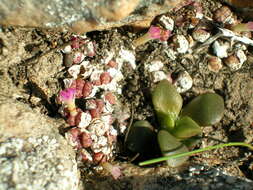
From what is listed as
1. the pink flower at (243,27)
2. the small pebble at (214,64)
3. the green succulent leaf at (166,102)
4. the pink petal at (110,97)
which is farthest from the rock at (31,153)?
the pink flower at (243,27)

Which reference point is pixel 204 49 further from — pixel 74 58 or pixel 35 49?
pixel 35 49

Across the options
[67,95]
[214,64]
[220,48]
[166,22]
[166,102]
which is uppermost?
[166,22]

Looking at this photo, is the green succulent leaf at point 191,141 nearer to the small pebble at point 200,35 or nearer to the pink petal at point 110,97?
the pink petal at point 110,97

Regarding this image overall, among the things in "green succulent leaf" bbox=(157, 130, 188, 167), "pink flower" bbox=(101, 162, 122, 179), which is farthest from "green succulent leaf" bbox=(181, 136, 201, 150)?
"pink flower" bbox=(101, 162, 122, 179)

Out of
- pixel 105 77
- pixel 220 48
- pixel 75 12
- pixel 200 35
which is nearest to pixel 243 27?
pixel 220 48

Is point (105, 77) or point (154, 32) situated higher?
point (154, 32)

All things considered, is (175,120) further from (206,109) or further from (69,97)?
(69,97)

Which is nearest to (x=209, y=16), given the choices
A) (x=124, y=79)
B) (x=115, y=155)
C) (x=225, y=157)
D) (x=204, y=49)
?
(x=204, y=49)
